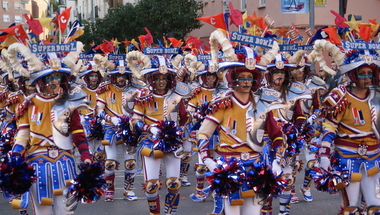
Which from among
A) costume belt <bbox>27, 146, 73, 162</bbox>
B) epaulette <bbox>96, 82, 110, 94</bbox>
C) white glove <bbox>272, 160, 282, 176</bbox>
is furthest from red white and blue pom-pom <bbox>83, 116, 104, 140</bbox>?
white glove <bbox>272, 160, 282, 176</bbox>

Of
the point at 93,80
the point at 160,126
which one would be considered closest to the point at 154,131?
the point at 160,126

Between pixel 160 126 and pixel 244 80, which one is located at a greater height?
pixel 244 80

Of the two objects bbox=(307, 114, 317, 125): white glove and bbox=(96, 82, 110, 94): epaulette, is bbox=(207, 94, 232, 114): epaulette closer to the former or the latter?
bbox=(307, 114, 317, 125): white glove

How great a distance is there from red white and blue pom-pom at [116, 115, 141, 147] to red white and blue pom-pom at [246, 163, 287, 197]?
11.3 feet

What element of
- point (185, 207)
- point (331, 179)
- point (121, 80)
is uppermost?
point (121, 80)

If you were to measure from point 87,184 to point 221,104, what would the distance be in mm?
1635

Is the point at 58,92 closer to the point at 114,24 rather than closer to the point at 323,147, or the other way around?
the point at 323,147

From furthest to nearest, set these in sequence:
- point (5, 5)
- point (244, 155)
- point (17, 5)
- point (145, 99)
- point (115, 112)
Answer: point (17, 5)
point (5, 5)
point (115, 112)
point (145, 99)
point (244, 155)

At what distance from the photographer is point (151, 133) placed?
29.6 feet

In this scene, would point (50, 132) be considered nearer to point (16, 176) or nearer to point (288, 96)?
point (16, 176)

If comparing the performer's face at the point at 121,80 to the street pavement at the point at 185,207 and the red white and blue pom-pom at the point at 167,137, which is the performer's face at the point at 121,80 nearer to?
the street pavement at the point at 185,207

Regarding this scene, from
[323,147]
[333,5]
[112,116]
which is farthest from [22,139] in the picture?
[333,5]

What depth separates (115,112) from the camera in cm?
1173

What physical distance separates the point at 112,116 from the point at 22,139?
182 inches
